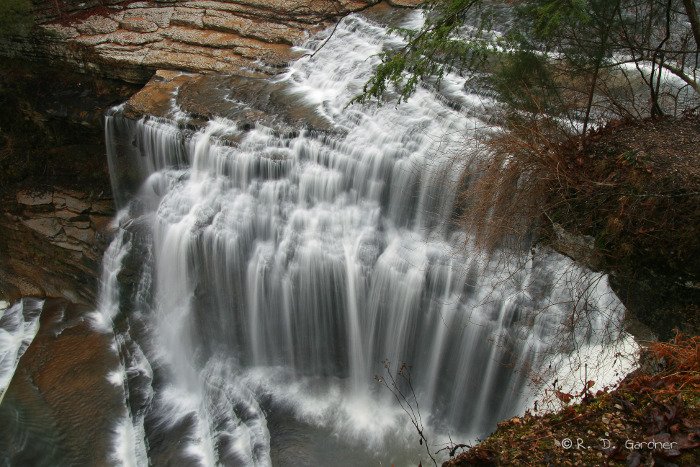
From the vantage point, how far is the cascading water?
7.64 m

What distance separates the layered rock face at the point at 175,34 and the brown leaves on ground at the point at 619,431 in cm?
948

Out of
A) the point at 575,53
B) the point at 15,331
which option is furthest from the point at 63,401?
the point at 575,53

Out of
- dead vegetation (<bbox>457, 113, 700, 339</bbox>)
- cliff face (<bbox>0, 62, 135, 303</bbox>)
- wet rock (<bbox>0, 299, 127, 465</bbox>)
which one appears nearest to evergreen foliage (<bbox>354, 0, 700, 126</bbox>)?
dead vegetation (<bbox>457, 113, 700, 339</bbox>)

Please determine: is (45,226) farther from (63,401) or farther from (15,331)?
(63,401)

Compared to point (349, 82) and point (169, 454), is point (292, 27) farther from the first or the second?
point (169, 454)

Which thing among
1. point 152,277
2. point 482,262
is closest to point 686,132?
point 482,262

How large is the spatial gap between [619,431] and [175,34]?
1192 centimetres

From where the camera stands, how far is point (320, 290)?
28.8 feet

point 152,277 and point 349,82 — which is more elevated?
point 349,82

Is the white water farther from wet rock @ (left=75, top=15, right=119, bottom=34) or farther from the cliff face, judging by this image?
wet rock @ (left=75, top=15, right=119, bottom=34)

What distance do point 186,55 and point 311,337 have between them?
693 cm

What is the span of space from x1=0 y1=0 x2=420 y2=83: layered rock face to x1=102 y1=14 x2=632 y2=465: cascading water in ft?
6.34

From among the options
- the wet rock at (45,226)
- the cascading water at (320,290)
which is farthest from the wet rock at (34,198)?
the cascading water at (320,290)

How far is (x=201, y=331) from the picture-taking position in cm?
978
